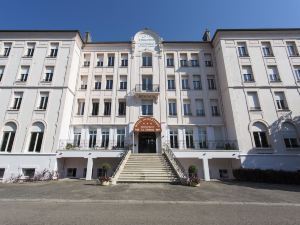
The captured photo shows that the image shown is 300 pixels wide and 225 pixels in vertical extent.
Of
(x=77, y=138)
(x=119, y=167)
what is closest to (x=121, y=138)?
(x=77, y=138)

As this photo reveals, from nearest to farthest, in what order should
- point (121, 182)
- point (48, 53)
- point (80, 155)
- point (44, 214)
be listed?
1. point (44, 214)
2. point (121, 182)
3. point (80, 155)
4. point (48, 53)

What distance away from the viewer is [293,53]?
23.9m

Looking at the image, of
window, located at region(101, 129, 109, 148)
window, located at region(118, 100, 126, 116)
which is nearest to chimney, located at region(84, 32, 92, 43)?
window, located at region(118, 100, 126, 116)

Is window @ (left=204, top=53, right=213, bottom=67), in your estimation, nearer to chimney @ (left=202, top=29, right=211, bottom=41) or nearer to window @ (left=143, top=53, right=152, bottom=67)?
chimney @ (left=202, top=29, right=211, bottom=41)

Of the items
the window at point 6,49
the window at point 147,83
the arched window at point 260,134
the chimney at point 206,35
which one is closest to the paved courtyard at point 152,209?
the arched window at point 260,134

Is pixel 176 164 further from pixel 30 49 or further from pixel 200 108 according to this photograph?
pixel 30 49

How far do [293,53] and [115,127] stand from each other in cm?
2554

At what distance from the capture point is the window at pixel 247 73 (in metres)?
22.6

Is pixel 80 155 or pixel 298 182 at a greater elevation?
pixel 80 155

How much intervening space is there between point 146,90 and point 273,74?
16.4 m

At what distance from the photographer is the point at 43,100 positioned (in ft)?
70.6

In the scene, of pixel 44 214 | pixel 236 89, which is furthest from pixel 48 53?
pixel 236 89

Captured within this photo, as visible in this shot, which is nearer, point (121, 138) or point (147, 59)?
point (121, 138)

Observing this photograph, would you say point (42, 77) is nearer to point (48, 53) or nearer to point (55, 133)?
point (48, 53)
